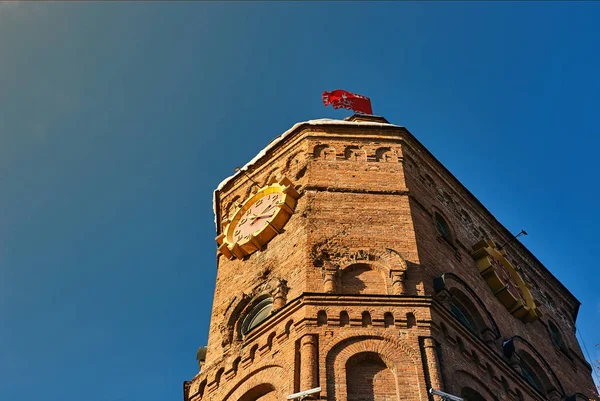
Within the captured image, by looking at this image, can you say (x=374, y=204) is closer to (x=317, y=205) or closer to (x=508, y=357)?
(x=317, y=205)

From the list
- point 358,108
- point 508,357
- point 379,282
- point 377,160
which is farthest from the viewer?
point 358,108

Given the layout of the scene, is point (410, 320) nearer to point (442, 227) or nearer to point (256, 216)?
Answer: point (442, 227)

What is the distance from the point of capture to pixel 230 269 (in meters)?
20.0

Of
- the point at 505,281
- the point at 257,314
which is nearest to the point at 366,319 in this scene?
the point at 257,314

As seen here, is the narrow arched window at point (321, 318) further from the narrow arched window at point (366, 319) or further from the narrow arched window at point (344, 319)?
the narrow arched window at point (366, 319)

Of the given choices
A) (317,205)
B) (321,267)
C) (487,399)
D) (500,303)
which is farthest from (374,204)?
(487,399)

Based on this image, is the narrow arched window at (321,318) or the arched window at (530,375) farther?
the arched window at (530,375)

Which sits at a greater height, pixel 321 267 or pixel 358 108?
pixel 358 108

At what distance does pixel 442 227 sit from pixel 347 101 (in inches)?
248

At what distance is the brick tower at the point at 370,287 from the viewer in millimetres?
15008

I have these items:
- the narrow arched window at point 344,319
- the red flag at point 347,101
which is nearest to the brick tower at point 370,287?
the narrow arched window at point 344,319

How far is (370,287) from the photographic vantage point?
16.8 metres

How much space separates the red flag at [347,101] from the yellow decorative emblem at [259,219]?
4.94m

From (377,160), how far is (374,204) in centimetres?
219
